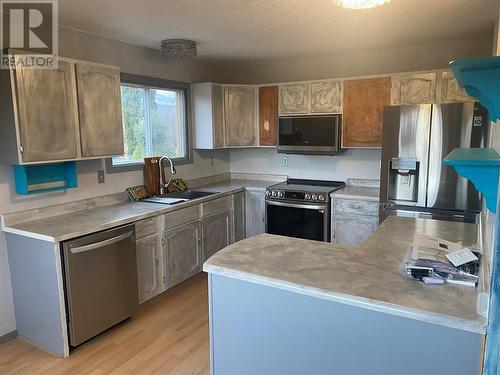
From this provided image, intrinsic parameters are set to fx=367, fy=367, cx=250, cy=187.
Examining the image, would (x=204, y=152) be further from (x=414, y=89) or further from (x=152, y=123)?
(x=414, y=89)

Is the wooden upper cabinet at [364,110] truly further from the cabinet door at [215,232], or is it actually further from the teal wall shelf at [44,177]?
the teal wall shelf at [44,177]

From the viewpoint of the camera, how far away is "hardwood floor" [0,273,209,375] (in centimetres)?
246

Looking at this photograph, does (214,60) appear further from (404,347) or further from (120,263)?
(404,347)

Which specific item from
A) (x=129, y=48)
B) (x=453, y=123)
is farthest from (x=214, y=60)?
(x=453, y=123)

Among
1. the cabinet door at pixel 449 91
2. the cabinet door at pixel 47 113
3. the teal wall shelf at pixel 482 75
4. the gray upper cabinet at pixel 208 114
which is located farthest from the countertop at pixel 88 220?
the cabinet door at pixel 449 91

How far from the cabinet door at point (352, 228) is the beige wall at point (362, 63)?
5.48ft

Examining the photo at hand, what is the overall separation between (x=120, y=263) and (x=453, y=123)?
2.96 meters

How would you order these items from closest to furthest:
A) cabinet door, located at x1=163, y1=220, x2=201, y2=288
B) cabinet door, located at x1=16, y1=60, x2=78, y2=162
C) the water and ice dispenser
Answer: cabinet door, located at x1=16, y1=60, x2=78, y2=162
the water and ice dispenser
cabinet door, located at x1=163, y1=220, x2=201, y2=288

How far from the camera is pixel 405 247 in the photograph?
6.33 feet

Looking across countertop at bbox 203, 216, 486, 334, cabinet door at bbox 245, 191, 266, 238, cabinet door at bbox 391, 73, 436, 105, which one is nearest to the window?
cabinet door at bbox 245, 191, 266, 238

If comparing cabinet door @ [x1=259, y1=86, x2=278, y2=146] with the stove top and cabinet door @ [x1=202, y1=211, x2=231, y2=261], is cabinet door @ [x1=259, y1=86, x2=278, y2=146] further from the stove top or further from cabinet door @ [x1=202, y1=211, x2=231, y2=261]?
cabinet door @ [x1=202, y1=211, x2=231, y2=261]

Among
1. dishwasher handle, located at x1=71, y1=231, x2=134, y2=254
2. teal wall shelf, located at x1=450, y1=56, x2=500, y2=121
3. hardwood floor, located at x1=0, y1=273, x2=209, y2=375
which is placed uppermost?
teal wall shelf, located at x1=450, y1=56, x2=500, y2=121

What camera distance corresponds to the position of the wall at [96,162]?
2744mm

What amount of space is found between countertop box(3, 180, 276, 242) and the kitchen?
0.04 feet
